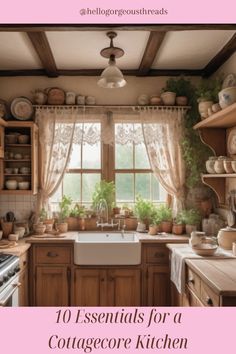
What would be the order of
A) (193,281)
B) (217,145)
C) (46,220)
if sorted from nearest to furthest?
(193,281)
(217,145)
(46,220)

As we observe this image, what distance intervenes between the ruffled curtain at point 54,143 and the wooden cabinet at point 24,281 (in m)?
0.70

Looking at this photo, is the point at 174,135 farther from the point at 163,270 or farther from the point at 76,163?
the point at 163,270

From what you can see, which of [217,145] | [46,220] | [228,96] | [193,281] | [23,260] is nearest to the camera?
[193,281]

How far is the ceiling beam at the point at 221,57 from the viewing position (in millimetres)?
2692

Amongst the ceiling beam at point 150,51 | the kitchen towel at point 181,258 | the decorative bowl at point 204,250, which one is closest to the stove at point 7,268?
the kitchen towel at point 181,258

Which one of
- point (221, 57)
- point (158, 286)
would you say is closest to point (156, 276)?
point (158, 286)

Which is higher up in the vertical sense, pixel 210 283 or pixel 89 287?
pixel 210 283

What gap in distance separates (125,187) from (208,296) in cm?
186

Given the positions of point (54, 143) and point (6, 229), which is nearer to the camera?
point (6, 229)

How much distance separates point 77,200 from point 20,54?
63.8 inches

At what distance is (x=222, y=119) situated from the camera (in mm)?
2641

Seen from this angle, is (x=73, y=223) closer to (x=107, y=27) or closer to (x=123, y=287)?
(x=123, y=287)

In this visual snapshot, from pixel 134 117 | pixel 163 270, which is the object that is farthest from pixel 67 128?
pixel 163 270
